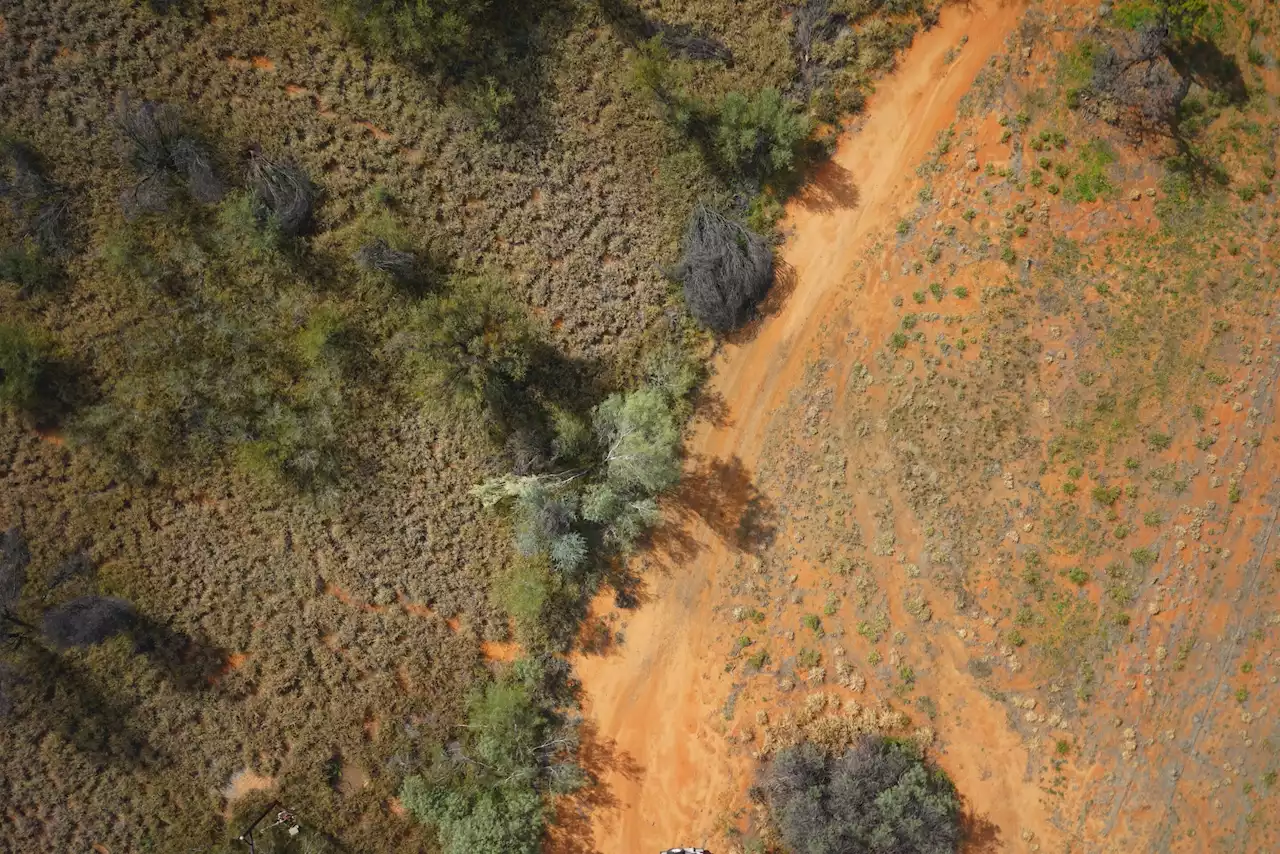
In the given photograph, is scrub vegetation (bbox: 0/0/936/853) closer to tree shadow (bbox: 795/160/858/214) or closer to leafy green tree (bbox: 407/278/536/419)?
leafy green tree (bbox: 407/278/536/419)

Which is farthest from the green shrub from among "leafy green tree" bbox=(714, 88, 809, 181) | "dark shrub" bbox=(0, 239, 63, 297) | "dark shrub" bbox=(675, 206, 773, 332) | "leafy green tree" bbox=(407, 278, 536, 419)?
"dark shrub" bbox=(0, 239, 63, 297)

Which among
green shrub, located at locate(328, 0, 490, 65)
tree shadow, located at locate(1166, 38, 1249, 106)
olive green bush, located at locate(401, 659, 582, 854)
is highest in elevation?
tree shadow, located at locate(1166, 38, 1249, 106)

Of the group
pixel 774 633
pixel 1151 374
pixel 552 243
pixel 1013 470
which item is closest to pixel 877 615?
pixel 774 633

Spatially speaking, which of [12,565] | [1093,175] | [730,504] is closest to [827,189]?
[1093,175]

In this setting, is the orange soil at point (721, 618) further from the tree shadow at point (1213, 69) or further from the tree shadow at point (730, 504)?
the tree shadow at point (1213, 69)

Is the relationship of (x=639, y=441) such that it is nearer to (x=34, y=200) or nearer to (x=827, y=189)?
(x=827, y=189)

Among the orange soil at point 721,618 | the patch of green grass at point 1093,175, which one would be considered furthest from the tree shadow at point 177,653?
the patch of green grass at point 1093,175
